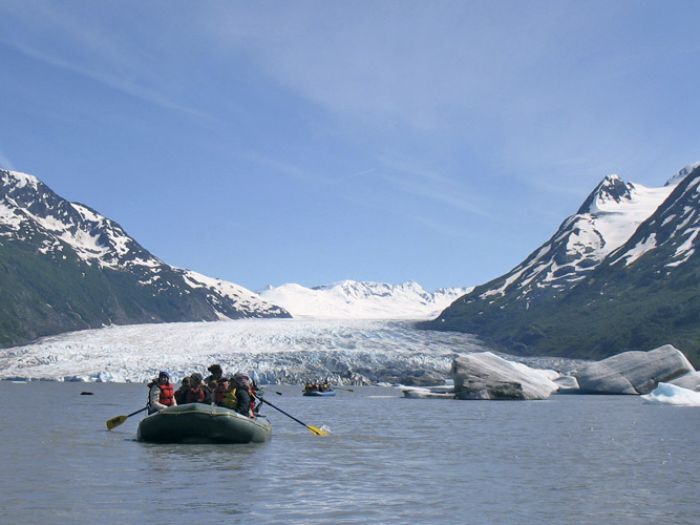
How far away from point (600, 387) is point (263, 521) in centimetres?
7050

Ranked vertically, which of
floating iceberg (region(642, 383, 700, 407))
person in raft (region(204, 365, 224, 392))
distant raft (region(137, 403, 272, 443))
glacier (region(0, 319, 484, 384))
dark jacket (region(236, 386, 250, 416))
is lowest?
distant raft (region(137, 403, 272, 443))

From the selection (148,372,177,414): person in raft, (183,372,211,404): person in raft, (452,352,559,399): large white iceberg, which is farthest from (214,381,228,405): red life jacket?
(452,352,559,399): large white iceberg

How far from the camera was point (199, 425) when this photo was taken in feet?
90.5

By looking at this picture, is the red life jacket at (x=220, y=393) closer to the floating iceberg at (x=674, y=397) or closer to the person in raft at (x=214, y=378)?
the person in raft at (x=214, y=378)

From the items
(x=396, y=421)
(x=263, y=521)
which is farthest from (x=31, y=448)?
(x=396, y=421)

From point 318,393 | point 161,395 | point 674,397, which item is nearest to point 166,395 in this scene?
point 161,395

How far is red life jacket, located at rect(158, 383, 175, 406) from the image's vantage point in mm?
30328

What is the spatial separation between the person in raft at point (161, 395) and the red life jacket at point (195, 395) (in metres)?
0.65

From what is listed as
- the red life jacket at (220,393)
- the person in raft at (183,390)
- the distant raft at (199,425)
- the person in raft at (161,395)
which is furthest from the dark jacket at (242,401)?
the person in raft at (161,395)

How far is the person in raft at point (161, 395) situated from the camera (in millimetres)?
30234

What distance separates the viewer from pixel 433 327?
632 feet

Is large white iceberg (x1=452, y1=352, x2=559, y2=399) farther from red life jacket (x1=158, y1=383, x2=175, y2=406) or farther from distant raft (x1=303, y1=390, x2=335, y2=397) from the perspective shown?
red life jacket (x1=158, y1=383, x2=175, y2=406)

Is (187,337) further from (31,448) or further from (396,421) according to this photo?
(31,448)

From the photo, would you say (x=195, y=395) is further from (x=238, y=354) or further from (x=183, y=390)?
(x=238, y=354)
